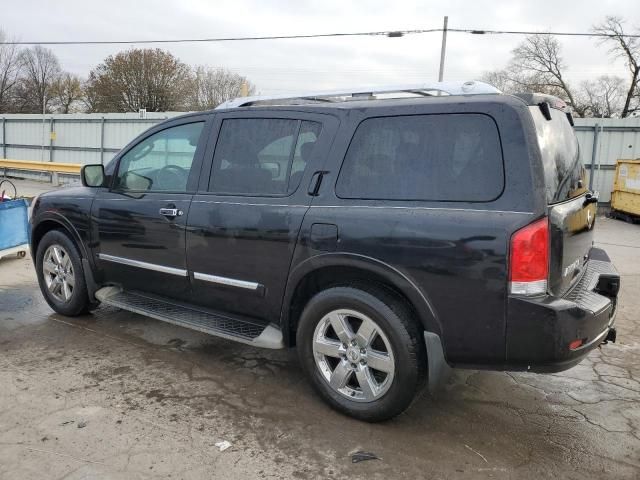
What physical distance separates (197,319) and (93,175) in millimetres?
1694

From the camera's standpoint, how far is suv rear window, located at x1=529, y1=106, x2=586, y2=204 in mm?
2752

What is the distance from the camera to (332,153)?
3291mm

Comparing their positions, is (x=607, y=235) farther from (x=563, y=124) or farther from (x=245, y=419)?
(x=245, y=419)

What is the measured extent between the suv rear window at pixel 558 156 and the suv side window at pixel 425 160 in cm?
24

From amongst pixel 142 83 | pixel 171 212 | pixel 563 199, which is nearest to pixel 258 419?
pixel 171 212

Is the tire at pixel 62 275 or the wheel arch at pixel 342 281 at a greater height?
the wheel arch at pixel 342 281

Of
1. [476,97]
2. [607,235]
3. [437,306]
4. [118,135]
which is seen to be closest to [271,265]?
[437,306]

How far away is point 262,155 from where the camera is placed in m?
3.66

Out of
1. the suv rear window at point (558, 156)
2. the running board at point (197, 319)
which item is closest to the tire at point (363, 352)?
the running board at point (197, 319)

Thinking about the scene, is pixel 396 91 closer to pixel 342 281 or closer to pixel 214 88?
pixel 342 281

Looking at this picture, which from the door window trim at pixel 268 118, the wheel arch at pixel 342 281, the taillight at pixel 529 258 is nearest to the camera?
the taillight at pixel 529 258

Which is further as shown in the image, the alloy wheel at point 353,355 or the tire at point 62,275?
the tire at point 62,275

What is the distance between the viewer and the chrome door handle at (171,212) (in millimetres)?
3886

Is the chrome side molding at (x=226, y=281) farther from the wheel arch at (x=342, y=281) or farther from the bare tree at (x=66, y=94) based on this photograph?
the bare tree at (x=66, y=94)
